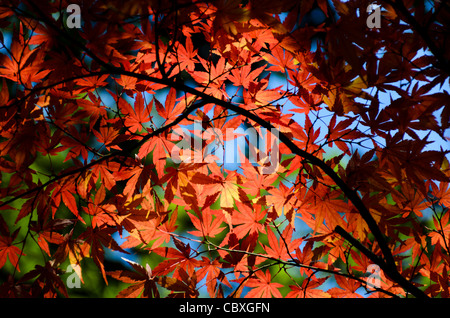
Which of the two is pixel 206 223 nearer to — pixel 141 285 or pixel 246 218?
pixel 246 218

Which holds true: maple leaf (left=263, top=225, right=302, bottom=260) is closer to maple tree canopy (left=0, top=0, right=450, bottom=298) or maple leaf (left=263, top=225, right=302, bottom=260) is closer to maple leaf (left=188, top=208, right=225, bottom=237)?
maple tree canopy (left=0, top=0, right=450, bottom=298)

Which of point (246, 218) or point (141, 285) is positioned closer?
point (141, 285)

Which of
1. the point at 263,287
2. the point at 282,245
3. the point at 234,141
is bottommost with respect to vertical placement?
the point at 263,287

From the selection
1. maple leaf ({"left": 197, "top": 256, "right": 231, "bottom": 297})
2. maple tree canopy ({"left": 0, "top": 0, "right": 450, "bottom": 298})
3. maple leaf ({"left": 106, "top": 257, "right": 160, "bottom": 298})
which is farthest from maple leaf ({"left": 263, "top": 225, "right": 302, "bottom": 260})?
maple leaf ({"left": 106, "top": 257, "right": 160, "bottom": 298})

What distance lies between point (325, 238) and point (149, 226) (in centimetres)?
55

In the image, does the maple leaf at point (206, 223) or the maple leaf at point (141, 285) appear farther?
the maple leaf at point (206, 223)

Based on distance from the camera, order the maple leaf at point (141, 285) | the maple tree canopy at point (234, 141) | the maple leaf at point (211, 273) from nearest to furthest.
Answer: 1. the maple tree canopy at point (234, 141)
2. the maple leaf at point (141, 285)
3. the maple leaf at point (211, 273)

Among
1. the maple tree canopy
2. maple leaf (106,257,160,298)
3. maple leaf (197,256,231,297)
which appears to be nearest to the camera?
the maple tree canopy

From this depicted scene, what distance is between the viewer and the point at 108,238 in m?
0.94

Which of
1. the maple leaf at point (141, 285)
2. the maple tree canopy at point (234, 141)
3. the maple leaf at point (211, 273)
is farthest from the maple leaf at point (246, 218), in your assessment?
the maple leaf at point (141, 285)

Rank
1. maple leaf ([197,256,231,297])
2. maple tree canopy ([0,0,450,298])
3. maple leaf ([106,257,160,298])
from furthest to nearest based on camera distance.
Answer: maple leaf ([197,256,231,297])
maple leaf ([106,257,160,298])
maple tree canopy ([0,0,450,298])

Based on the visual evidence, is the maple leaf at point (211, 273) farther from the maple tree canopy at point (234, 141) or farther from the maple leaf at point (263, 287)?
the maple leaf at point (263, 287)

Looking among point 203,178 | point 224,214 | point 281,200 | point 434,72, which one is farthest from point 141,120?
point 434,72

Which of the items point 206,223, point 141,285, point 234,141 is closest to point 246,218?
point 206,223
